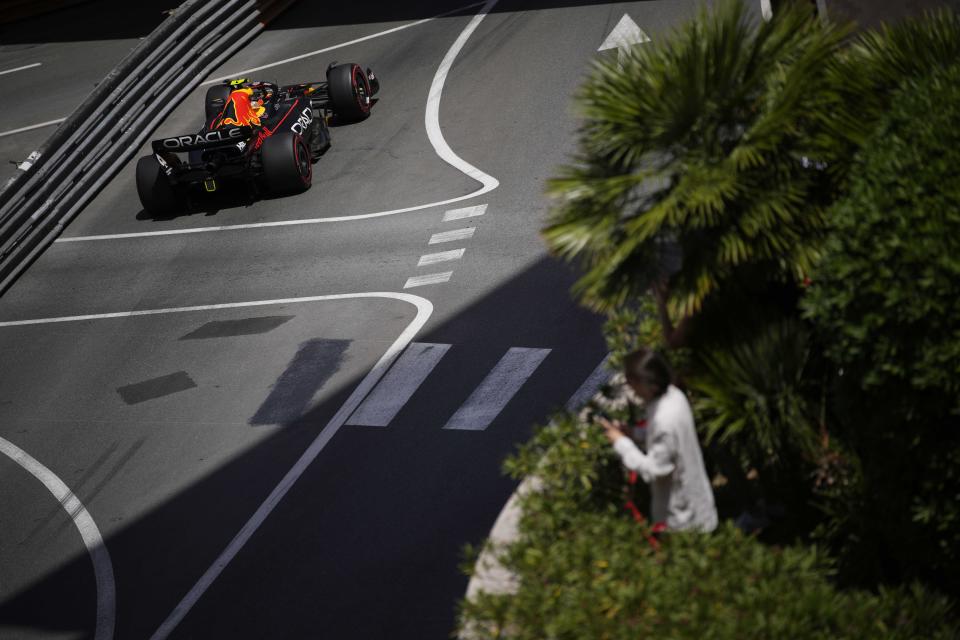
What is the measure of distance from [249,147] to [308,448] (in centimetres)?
758

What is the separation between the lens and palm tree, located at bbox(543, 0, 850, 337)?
22.8 ft

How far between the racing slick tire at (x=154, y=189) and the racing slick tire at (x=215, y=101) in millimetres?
1169

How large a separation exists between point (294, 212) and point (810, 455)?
39.1ft

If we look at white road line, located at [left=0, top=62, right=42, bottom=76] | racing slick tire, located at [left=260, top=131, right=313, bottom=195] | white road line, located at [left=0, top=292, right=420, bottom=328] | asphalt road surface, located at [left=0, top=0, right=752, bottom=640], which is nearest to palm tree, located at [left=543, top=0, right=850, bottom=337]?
asphalt road surface, located at [left=0, top=0, right=752, bottom=640]

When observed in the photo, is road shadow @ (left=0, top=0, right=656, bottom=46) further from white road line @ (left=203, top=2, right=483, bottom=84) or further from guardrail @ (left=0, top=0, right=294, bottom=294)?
guardrail @ (left=0, top=0, right=294, bottom=294)

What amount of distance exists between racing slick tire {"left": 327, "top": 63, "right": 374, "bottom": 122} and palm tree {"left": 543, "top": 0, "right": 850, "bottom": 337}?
1274 centimetres

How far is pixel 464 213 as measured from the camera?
16031 millimetres

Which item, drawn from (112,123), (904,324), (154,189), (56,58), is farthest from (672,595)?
(56,58)

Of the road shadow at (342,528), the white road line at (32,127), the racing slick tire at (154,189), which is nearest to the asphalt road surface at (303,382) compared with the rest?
the road shadow at (342,528)

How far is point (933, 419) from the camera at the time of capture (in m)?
6.10

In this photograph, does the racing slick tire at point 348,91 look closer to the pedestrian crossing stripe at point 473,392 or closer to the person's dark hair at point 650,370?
the pedestrian crossing stripe at point 473,392

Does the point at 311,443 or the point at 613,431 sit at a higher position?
Result: the point at 613,431

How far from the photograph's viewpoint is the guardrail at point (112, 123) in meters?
17.9

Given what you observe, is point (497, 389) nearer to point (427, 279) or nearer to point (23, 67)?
point (427, 279)
